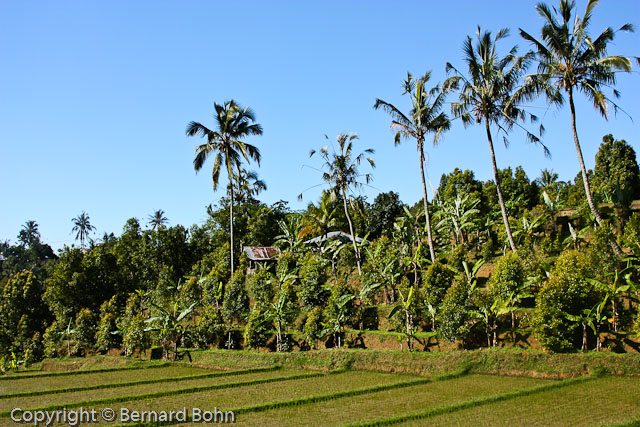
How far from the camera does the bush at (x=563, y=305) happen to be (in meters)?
12.9

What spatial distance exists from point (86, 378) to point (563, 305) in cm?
1561

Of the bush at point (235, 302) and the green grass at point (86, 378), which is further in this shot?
the bush at point (235, 302)

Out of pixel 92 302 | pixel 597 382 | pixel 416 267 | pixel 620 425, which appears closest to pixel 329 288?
pixel 416 267

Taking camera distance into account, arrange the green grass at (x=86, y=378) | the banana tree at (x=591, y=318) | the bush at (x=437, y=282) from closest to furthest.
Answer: the banana tree at (x=591, y=318)
the green grass at (x=86, y=378)
the bush at (x=437, y=282)

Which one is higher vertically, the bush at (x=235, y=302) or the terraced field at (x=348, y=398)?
the bush at (x=235, y=302)

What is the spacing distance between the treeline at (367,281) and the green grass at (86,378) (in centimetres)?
264

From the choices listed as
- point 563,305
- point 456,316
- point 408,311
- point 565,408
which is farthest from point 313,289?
point 565,408

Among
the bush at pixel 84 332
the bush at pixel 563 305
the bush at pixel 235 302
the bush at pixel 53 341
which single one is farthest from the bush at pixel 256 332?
the bush at pixel 53 341

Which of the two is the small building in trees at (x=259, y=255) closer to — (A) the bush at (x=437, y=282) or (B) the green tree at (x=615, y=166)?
(A) the bush at (x=437, y=282)

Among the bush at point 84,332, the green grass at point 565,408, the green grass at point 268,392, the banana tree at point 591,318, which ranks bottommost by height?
the green grass at point 565,408

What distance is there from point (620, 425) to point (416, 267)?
13462 millimetres

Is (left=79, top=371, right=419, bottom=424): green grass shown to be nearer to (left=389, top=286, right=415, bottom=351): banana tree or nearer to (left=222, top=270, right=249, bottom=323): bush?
(left=389, top=286, right=415, bottom=351): banana tree

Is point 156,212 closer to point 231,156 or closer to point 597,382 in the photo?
point 231,156

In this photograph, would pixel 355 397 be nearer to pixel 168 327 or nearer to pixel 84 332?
pixel 168 327
